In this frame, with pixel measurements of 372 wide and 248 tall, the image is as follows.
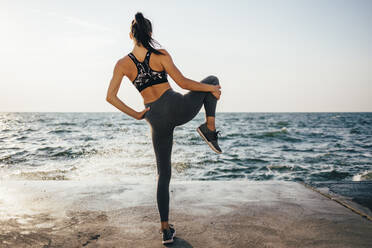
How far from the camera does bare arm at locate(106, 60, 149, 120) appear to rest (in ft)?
8.39

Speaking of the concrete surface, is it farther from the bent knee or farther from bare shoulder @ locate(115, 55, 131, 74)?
bare shoulder @ locate(115, 55, 131, 74)

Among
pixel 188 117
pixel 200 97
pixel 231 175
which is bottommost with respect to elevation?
pixel 231 175

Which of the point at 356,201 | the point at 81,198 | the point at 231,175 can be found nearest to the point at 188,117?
the point at 81,198

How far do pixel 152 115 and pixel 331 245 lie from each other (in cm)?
198

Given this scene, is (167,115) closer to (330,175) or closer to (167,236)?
(167,236)

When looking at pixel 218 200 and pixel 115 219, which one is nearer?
pixel 115 219

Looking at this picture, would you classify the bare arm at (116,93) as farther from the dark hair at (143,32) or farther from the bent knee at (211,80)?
the bent knee at (211,80)

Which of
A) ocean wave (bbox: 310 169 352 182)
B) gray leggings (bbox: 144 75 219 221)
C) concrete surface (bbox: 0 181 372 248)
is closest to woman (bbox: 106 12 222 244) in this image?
gray leggings (bbox: 144 75 219 221)

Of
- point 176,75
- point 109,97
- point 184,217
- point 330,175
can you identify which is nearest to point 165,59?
point 176,75

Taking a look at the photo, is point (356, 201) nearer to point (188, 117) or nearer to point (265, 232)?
point (265, 232)

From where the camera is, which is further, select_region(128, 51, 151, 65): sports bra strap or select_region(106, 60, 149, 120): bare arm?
select_region(106, 60, 149, 120): bare arm

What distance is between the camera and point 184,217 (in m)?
3.27

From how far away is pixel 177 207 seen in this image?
11.8 ft

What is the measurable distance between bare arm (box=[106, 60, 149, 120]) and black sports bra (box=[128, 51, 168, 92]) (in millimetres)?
156
